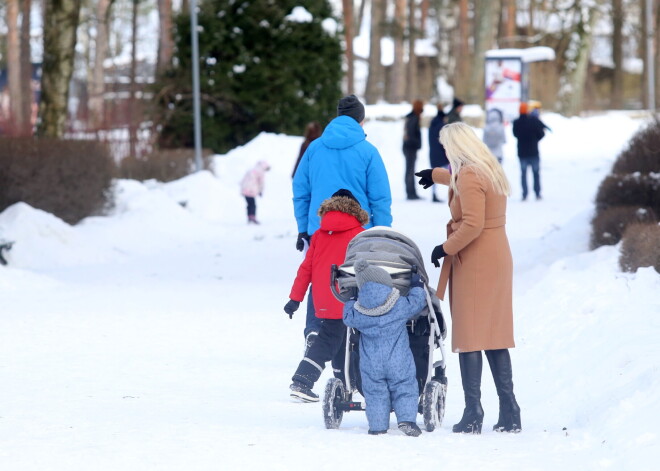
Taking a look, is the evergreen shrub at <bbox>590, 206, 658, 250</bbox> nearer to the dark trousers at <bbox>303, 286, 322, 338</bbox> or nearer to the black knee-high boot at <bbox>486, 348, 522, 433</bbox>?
the dark trousers at <bbox>303, 286, 322, 338</bbox>

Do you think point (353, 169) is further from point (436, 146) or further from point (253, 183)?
point (436, 146)

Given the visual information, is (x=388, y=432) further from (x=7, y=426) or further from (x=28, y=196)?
(x=28, y=196)

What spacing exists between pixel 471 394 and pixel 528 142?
630 inches

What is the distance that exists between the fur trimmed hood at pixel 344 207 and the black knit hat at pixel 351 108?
0.76 meters

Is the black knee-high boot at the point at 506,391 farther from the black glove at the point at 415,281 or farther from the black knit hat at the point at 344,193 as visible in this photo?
the black knit hat at the point at 344,193

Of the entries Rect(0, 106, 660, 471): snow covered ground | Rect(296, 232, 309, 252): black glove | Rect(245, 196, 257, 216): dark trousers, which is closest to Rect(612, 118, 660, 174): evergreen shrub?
Rect(0, 106, 660, 471): snow covered ground

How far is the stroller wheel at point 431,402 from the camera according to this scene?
621cm

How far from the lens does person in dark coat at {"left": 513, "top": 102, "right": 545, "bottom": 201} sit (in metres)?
21.8

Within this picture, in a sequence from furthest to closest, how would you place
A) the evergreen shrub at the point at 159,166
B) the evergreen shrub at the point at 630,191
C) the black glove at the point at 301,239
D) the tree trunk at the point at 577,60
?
the tree trunk at the point at 577,60 → the evergreen shrub at the point at 159,166 → the evergreen shrub at the point at 630,191 → the black glove at the point at 301,239

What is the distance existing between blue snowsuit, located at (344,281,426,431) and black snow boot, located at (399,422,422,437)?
0.07 feet

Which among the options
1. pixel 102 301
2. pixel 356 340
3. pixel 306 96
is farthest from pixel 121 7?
pixel 356 340

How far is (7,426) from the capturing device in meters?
6.28

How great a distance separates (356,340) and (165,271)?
27.2ft

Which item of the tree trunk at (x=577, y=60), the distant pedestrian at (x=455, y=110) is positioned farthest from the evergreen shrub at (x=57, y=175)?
the tree trunk at (x=577, y=60)
